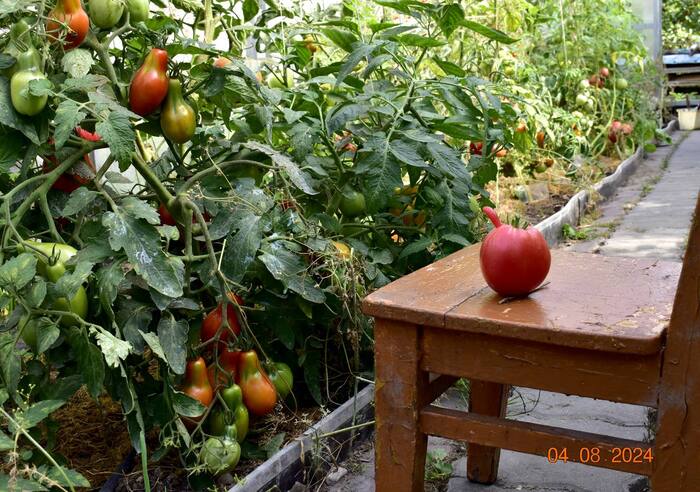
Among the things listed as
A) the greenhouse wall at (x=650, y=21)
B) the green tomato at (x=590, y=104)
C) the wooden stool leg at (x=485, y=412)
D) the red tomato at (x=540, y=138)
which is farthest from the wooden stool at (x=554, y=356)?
the greenhouse wall at (x=650, y=21)

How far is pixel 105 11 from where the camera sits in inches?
76.0

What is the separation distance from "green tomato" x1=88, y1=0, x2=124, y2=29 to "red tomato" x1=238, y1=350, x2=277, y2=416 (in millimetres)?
830

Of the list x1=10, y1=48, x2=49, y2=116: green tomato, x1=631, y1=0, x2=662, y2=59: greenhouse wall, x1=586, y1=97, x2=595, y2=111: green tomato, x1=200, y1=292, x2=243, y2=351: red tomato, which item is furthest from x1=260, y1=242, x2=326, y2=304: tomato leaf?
x1=631, y1=0, x2=662, y2=59: greenhouse wall

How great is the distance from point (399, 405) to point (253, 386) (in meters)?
0.56

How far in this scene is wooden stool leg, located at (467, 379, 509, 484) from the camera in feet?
6.69

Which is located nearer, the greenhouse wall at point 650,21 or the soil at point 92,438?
the soil at point 92,438

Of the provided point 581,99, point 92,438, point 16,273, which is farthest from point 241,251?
point 581,99

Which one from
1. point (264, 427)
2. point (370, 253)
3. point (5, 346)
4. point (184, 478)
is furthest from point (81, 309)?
point (370, 253)

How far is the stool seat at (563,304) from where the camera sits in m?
1.33

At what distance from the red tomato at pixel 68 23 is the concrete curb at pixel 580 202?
9.56ft

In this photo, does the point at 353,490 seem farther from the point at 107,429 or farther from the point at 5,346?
the point at 5,346

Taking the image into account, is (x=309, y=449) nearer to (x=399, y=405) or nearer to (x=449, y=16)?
(x=399, y=405)

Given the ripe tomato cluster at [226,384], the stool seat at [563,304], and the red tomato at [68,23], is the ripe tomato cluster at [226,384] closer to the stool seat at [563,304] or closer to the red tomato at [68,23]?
the stool seat at [563,304]

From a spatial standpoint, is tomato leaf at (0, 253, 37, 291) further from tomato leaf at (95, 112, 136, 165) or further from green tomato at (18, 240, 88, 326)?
tomato leaf at (95, 112, 136, 165)
